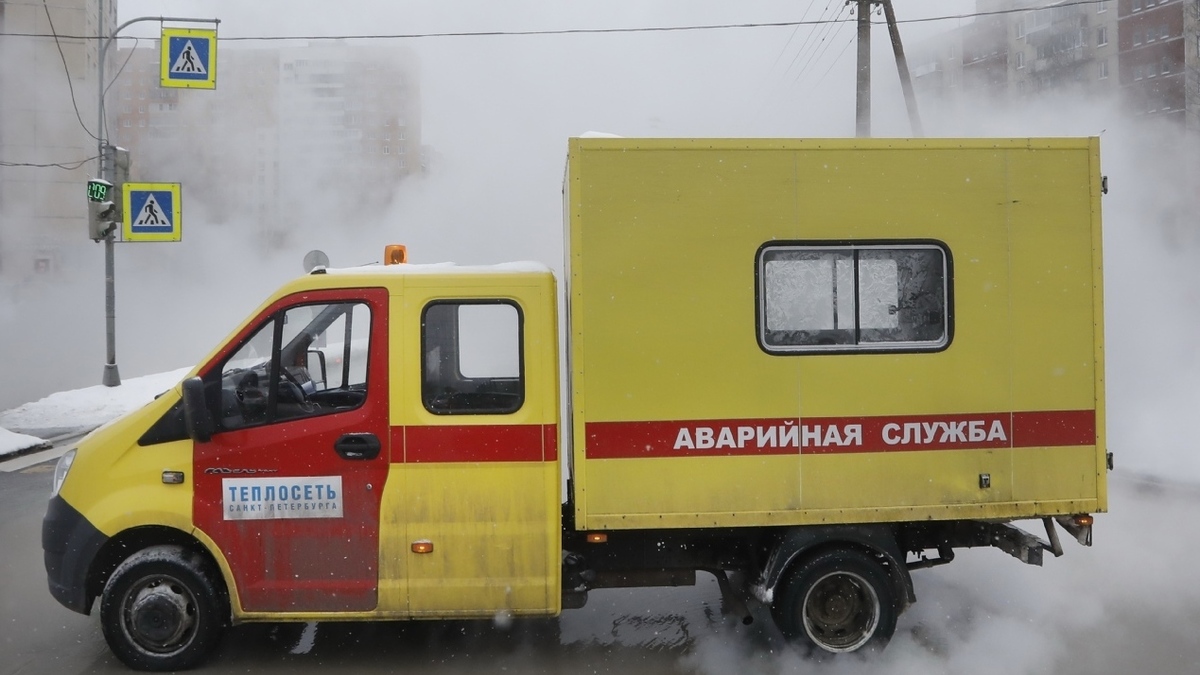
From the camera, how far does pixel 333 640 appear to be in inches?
179

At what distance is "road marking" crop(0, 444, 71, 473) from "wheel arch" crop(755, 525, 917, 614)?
25.0 feet

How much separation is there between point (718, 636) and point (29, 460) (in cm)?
820

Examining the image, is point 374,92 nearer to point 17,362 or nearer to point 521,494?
point 17,362

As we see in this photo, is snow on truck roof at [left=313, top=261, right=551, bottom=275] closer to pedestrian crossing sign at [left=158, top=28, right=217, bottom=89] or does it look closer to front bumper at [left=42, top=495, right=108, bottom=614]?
front bumper at [left=42, top=495, right=108, bottom=614]

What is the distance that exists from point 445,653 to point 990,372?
2.81 metres

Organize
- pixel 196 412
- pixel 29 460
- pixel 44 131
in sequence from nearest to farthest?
pixel 196 412
pixel 29 460
pixel 44 131

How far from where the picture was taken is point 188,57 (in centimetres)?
1194

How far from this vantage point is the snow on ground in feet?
36.2

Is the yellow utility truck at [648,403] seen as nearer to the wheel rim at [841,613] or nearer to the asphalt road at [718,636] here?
the wheel rim at [841,613]

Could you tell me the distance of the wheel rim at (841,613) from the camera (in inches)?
166

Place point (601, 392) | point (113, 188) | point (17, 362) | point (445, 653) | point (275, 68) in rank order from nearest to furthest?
point (601, 392), point (445, 653), point (113, 188), point (17, 362), point (275, 68)

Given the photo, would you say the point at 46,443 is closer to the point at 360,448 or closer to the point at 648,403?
the point at 360,448

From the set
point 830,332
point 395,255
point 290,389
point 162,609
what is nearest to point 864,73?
point 830,332

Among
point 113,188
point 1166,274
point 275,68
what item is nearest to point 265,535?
point 113,188
